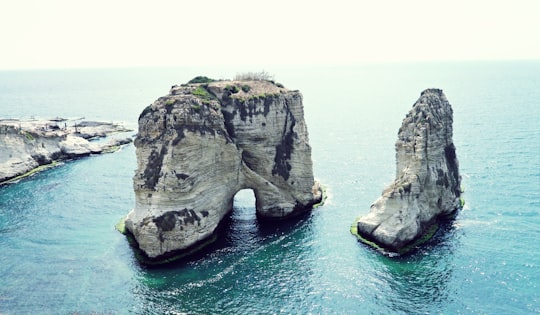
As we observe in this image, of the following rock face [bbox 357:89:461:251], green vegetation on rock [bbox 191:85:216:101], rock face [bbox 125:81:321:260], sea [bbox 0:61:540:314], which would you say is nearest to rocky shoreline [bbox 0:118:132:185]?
sea [bbox 0:61:540:314]

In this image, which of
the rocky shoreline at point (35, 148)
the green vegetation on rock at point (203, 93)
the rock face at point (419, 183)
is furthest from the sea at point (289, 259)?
the green vegetation on rock at point (203, 93)

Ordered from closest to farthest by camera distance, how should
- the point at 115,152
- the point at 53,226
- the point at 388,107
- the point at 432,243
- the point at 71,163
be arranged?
the point at 432,243
the point at 53,226
the point at 71,163
the point at 115,152
the point at 388,107

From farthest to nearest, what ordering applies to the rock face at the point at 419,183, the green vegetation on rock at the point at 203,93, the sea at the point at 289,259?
the green vegetation on rock at the point at 203,93 → the rock face at the point at 419,183 → the sea at the point at 289,259

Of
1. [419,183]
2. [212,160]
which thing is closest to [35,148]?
[212,160]

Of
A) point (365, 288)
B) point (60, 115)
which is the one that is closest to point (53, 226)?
point (365, 288)

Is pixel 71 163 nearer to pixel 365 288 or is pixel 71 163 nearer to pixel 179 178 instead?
pixel 179 178

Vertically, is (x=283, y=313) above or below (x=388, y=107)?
below

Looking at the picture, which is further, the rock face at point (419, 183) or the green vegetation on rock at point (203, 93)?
the green vegetation on rock at point (203, 93)

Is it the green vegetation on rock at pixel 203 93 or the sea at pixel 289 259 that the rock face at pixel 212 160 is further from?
the sea at pixel 289 259
